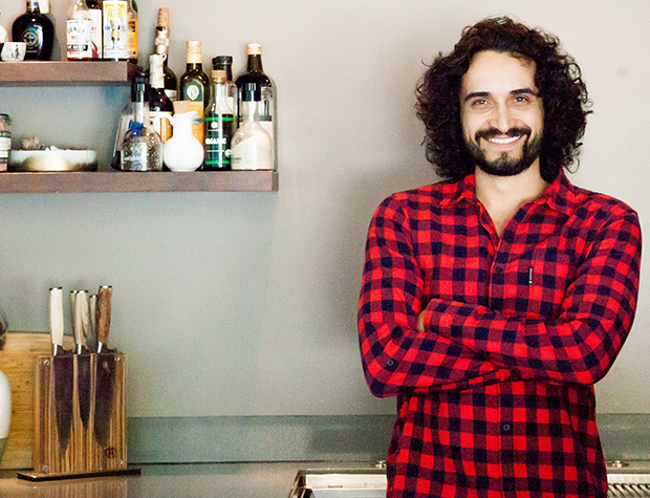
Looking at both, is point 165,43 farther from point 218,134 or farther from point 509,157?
point 509,157

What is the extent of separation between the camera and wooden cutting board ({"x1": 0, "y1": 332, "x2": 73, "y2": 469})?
6.66 ft

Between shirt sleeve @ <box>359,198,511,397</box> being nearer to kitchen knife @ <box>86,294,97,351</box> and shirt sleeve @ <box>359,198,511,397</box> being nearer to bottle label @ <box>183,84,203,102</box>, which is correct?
bottle label @ <box>183,84,203,102</box>

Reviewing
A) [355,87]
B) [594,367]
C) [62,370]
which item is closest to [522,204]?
[594,367]

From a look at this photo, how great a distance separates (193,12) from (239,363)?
0.92m

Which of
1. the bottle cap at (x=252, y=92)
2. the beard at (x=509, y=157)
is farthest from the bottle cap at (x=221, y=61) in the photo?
the beard at (x=509, y=157)

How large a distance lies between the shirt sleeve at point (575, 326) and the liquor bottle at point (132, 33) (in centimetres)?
97

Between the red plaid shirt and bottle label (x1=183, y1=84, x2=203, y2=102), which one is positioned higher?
bottle label (x1=183, y1=84, x2=203, y2=102)

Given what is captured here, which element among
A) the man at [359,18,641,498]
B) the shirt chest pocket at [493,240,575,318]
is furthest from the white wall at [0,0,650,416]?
the shirt chest pocket at [493,240,575,318]

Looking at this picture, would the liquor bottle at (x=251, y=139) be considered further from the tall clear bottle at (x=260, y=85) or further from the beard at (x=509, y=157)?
the beard at (x=509, y=157)

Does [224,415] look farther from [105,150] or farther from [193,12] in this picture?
[193,12]

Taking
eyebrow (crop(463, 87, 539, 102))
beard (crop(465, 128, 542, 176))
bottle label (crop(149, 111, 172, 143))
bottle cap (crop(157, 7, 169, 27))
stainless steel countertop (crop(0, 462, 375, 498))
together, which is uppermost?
bottle cap (crop(157, 7, 169, 27))

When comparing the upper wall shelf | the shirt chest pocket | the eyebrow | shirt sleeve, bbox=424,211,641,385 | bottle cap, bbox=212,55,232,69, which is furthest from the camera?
bottle cap, bbox=212,55,232,69

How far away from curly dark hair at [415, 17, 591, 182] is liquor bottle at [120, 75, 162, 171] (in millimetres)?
648

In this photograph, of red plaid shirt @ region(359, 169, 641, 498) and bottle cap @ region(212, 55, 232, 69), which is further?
bottle cap @ region(212, 55, 232, 69)
